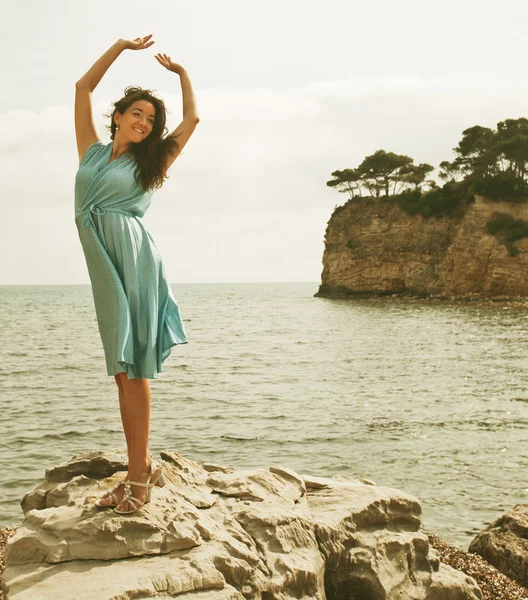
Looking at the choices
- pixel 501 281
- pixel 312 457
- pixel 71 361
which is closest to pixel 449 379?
pixel 312 457

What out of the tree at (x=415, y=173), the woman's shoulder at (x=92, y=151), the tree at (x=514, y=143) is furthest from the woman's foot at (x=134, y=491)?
the tree at (x=415, y=173)

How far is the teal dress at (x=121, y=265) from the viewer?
3535mm

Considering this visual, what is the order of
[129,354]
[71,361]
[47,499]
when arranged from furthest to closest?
[71,361]
[47,499]
[129,354]

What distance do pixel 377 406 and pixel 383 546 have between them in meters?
9.22

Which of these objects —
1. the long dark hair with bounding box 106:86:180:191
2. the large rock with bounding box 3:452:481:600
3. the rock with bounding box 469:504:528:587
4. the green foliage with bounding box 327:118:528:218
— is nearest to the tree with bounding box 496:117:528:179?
the green foliage with bounding box 327:118:528:218

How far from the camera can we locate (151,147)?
12.1 ft

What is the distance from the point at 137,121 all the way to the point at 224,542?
7.57 ft

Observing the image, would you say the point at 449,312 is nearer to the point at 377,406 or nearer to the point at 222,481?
the point at 377,406

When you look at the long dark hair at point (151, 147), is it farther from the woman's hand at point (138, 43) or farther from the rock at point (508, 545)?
the rock at point (508, 545)

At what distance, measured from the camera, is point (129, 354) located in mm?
3465

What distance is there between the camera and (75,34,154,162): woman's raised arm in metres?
3.76

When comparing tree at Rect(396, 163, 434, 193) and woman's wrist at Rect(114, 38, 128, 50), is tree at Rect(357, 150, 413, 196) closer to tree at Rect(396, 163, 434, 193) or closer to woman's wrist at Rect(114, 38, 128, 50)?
tree at Rect(396, 163, 434, 193)

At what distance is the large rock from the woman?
24cm

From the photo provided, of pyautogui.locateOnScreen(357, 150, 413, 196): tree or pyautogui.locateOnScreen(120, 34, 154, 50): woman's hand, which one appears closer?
pyautogui.locateOnScreen(120, 34, 154, 50): woman's hand
